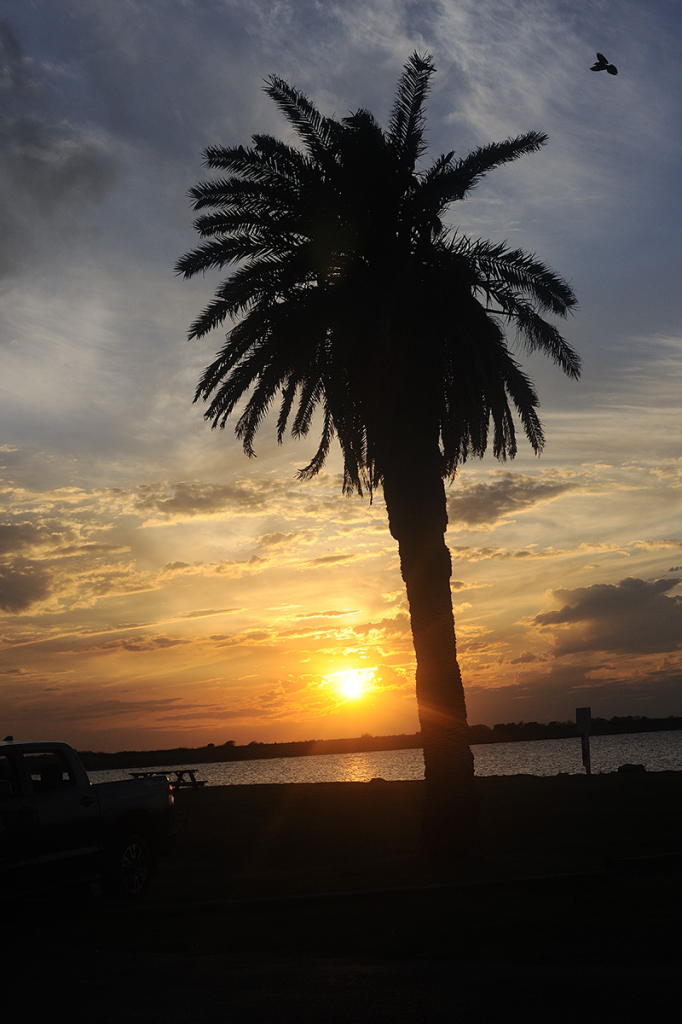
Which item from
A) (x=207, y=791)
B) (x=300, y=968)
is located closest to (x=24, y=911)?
(x=300, y=968)

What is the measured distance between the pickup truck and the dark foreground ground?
0.44m

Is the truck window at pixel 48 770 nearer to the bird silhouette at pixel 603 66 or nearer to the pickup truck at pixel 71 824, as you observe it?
the pickup truck at pixel 71 824

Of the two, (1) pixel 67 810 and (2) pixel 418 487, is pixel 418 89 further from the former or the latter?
(1) pixel 67 810

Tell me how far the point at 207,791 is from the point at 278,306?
20522 millimetres

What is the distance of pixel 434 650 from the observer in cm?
1658

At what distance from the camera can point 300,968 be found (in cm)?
808

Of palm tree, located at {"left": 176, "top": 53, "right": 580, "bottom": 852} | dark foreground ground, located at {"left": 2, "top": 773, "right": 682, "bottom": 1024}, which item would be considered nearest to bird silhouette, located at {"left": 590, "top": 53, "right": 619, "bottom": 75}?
palm tree, located at {"left": 176, "top": 53, "right": 580, "bottom": 852}

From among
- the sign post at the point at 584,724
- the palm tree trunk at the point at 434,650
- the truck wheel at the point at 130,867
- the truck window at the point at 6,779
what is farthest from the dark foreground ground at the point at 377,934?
the sign post at the point at 584,724

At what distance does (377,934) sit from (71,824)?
4.57m

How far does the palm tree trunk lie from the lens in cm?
1608

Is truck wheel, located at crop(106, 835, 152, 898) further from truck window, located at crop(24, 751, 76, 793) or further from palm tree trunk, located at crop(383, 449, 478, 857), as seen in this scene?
palm tree trunk, located at crop(383, 449, 478, 857)

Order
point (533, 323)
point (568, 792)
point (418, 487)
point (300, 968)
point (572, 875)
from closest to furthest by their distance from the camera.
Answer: point (300, 968), point (572, 875), point (418, 487), point (533, 323), point (568, 792)

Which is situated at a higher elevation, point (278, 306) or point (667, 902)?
point (278, 306)

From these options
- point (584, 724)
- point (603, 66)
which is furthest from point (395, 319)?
point (584, 724)
